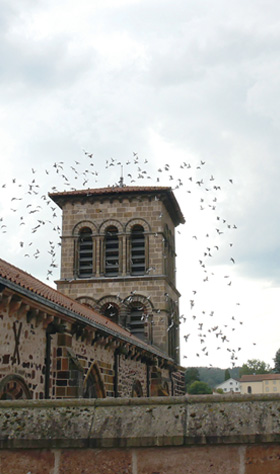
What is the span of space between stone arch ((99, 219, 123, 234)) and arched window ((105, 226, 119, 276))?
10.0 inches

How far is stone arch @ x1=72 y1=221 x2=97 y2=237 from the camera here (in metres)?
31.7

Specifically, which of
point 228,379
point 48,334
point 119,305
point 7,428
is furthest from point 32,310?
point 228,379

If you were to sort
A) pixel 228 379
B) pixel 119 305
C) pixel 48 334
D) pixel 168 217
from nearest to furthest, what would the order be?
pixel 48 334 < pixel 119 305 < pixel 168 217 < pixel 228 379

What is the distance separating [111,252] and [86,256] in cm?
139

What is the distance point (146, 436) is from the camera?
3.51m

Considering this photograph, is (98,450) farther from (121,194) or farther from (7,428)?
(121,194)

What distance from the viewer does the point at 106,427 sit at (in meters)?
3.57

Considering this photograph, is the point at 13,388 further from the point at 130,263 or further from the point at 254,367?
the point at 254,367

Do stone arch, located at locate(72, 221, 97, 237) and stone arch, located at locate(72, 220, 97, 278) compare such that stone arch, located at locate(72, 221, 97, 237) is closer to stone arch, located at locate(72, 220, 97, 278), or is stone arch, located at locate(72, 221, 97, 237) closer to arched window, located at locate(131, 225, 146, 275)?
stone arch, located at locate(72, 220, 97, 278)

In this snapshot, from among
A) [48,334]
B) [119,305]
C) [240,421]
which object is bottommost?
[240,421]

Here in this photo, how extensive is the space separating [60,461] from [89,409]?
35 centimetres

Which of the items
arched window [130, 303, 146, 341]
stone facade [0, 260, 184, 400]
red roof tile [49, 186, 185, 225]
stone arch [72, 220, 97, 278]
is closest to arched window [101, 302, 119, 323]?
arched window [130, 303, 146, 341]

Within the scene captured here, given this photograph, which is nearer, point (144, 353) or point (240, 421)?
point (240, 421)

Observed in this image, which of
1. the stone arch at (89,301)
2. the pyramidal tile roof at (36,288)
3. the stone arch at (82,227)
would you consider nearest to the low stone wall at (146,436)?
the pyramidal tile roof at (36,288)
